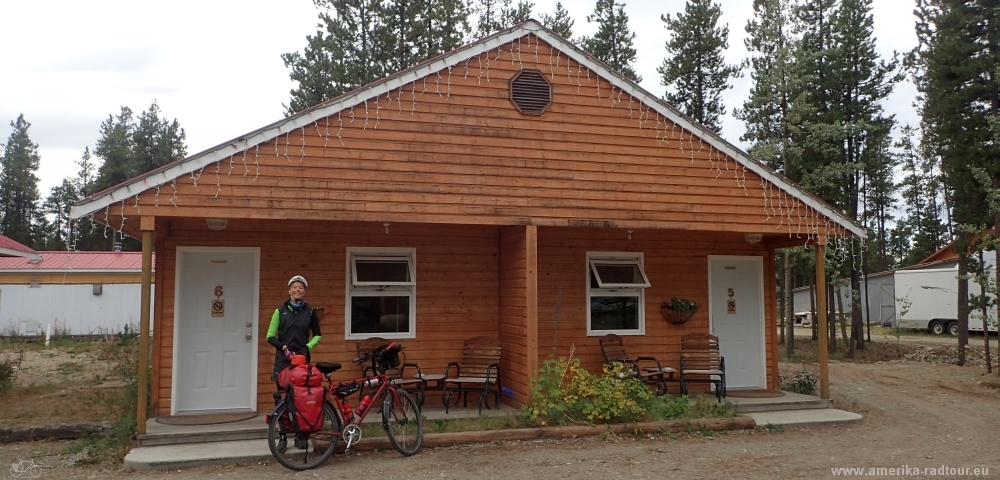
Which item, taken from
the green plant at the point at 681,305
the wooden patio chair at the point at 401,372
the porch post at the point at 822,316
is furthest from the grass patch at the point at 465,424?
the porch post at the point at 822,316

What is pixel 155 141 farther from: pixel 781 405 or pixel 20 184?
pixel 781 405

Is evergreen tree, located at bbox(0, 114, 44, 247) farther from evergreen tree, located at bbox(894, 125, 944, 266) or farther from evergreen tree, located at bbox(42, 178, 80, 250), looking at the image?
evergreen tree, located at bbox(894, 125, 944, 266)

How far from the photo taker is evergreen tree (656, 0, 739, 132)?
25.1 meters

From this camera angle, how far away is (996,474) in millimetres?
6625

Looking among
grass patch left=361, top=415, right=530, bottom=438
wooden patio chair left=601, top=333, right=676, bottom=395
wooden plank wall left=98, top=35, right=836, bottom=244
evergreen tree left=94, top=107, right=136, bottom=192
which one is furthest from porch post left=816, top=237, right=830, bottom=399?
evergreen tree left=94, top=107, right=136, bottom=192

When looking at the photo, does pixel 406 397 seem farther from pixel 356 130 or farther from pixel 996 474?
pixel 996 474

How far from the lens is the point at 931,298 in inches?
1085

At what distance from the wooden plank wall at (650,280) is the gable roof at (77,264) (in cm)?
1842

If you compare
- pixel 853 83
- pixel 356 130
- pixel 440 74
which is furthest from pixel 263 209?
pixel 853 83

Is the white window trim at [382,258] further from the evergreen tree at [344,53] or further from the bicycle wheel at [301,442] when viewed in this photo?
the evergreen tree at [344,53]

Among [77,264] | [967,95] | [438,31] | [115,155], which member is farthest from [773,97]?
[115,155]

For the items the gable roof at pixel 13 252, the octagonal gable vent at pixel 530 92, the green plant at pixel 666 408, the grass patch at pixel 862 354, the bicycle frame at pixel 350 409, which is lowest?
the grass patch at pixel 862 354

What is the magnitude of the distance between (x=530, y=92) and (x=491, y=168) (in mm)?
1186

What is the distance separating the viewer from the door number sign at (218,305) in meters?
9.07
